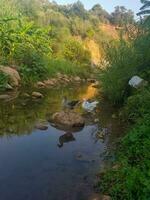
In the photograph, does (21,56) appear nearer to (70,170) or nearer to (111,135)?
(111,135)

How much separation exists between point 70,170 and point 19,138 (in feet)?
8.03

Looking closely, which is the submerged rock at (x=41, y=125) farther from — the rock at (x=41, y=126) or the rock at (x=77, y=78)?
the rock at (x=77, y=78)

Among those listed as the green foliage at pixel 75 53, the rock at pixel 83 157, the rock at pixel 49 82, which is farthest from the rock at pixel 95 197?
the green foliage at pixel 75 53

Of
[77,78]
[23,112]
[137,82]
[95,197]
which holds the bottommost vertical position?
[77,78]

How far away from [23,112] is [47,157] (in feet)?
14.9

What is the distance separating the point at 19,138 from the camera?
8375 mm

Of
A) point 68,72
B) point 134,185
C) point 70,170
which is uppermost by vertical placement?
point 134,185

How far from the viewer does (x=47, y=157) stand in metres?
7.05

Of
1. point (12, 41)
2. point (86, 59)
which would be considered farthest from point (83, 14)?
point (12, 41)

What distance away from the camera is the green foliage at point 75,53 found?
30184 millimetres

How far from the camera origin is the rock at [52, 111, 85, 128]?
31.3 feet

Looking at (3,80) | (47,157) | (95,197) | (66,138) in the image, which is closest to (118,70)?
(66,138)

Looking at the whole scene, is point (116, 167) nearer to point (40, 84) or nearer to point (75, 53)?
point (40, 84)

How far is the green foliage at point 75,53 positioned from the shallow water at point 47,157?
1932cm
